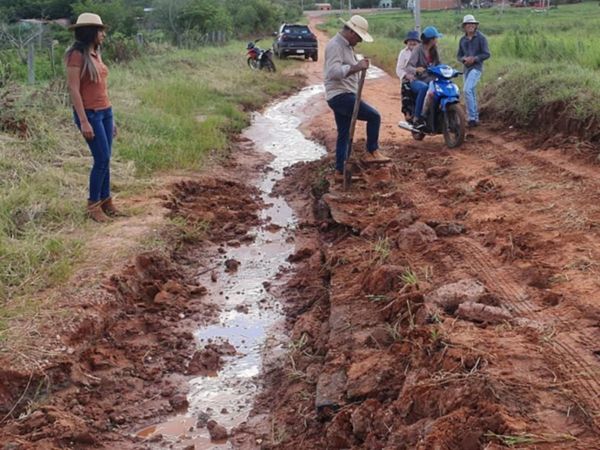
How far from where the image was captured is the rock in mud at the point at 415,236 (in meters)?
5.36

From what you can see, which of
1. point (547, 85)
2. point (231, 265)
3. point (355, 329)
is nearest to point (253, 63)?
point (547, 85)

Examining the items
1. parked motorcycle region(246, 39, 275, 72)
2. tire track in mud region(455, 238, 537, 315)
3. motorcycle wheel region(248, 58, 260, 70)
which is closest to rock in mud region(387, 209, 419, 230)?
tire track in mud region(455, 238, 537, 315)

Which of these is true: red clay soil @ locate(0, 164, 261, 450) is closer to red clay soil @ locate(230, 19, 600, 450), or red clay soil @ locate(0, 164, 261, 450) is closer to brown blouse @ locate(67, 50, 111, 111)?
red clay soil @ locate(230, 19, 600, 450)

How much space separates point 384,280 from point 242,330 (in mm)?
1189

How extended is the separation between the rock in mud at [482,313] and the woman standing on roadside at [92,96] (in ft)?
12.1

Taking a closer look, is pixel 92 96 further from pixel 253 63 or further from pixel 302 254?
pixel 253 63

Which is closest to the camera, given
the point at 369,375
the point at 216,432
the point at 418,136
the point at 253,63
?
the point at 369,375

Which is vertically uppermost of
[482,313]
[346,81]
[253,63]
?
[346,81]

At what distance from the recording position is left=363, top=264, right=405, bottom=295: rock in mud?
470 centimetres

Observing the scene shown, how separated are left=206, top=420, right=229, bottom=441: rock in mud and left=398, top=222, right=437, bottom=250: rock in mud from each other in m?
2.15

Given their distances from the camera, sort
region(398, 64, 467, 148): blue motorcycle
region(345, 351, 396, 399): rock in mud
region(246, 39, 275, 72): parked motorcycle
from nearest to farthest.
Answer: region(345, 351, 396, 399): rock in mud, region(398, 64, 467, 148): blue motorcycle, region(246, 39, 275, 72): parked motorcycle

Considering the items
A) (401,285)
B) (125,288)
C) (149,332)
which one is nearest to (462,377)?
(401,285)

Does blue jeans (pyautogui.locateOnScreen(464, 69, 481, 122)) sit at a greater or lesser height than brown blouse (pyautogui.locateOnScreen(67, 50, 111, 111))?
lesser

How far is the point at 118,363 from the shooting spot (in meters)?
4.58
